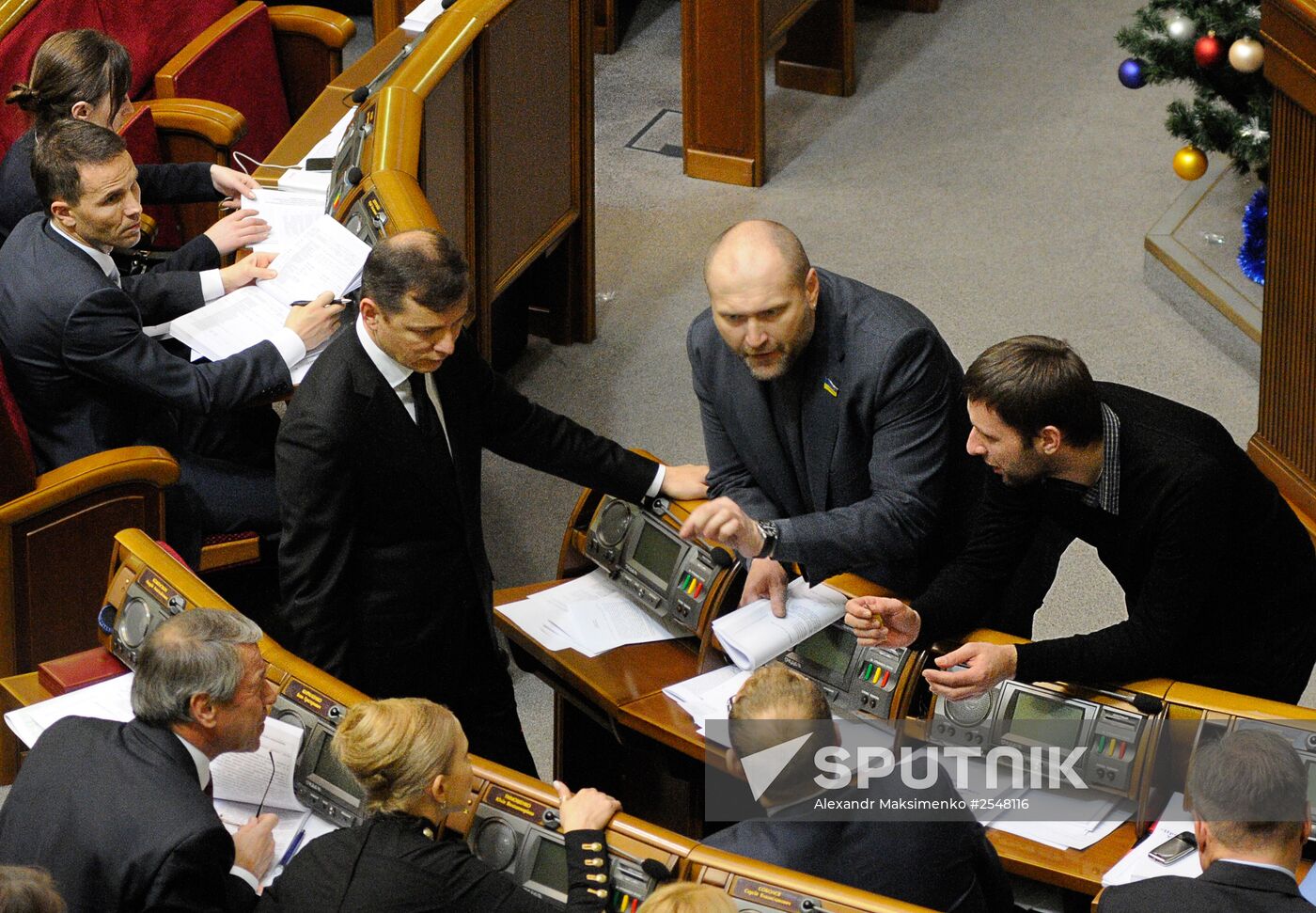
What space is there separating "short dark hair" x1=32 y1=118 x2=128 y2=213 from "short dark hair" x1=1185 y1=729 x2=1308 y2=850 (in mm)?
2610

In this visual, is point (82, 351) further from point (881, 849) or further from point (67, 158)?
point (881, 849)

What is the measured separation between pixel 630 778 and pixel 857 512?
2.67 ft

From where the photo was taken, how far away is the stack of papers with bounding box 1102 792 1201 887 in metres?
2.56

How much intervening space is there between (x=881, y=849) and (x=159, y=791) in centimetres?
111

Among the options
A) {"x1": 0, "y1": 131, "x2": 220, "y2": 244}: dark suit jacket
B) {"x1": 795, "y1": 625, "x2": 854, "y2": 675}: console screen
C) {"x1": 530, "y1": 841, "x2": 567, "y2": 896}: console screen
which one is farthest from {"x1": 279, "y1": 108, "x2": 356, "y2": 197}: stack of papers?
{"x1": 530, "y1": 841, "x2": 567, "y2": 896}: console screen

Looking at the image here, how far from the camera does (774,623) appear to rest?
9.90ft

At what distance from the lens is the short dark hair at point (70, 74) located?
4098 millimetres

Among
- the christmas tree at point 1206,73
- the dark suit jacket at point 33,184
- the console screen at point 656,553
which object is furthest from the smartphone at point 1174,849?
the dark suit jacket at point 33,184

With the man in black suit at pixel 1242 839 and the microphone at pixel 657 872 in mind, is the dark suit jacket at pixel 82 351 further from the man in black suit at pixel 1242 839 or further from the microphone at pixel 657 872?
the man in black suit at pixel 1242 839

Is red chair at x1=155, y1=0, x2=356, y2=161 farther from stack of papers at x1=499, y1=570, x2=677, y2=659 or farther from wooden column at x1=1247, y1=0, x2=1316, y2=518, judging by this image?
wooden column at x1=1247, y1=0, x2=1316, y2=518

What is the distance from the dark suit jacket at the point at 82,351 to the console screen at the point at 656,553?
2.98 feet

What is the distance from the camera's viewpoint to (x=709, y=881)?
2357mm

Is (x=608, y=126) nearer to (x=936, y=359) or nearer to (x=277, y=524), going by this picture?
(x=277, y=524)

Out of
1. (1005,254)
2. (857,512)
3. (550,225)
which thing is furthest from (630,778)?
(1005,254)
